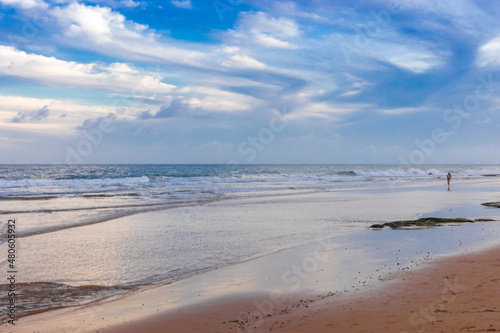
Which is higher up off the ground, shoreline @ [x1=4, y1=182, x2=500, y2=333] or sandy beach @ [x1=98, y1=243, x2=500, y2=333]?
sandy beach @ [x1=98, y1=243, x2=500, y2=333]

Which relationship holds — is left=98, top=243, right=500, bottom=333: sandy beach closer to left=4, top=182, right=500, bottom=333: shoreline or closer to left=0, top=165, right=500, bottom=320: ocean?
left=4, top=182, right=500, bottom=333: shoreline

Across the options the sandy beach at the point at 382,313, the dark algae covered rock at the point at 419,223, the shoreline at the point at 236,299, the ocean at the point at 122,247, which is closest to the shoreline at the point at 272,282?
the shoreline at the point at 236,299

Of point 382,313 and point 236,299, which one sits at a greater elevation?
point 382,313

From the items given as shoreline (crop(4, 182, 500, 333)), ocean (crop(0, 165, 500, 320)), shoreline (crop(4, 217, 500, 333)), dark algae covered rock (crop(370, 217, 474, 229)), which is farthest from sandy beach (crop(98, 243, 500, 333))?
dark algae covered rock (crop(370, 217, 474, 229))

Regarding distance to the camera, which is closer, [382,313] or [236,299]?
[382,313]

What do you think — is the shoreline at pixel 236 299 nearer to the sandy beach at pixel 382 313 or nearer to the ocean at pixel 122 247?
the sandy beach at pixel 382 313

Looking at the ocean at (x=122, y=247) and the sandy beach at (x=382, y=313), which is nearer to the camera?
the sandy beach at (x=382, y=313)

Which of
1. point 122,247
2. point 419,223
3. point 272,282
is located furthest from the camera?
point 419,223

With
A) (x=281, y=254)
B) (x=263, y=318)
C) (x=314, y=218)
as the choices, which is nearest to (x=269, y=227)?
(x=314, y=218)

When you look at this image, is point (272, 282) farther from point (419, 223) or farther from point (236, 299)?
point (419, 223)

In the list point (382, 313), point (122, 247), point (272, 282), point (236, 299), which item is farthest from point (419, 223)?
point (122, 247)

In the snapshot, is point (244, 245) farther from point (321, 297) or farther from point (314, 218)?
point (314, 218)

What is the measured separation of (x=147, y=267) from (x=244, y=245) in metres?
3.80

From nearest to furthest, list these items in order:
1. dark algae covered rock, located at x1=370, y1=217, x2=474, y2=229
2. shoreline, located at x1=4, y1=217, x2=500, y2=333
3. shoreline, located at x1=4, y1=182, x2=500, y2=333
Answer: shoreline, located at x1=4, y1=217, x2=500, y2=333 → shoreline, located at x1=4, y1=182, x2=500, y2=333 → dark algae covered rock, located at x1=370, y1=217, x2=474, y2=229
